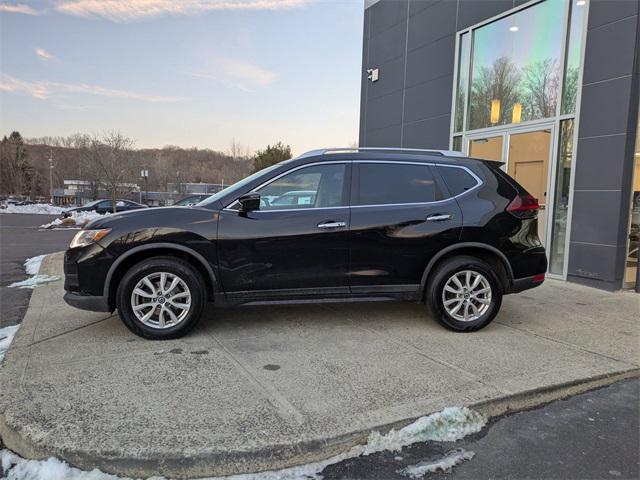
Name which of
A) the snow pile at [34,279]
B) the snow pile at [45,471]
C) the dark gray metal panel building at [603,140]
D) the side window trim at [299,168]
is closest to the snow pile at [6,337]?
the snow pile at [45,471]

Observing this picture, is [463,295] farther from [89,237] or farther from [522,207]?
[89,237]

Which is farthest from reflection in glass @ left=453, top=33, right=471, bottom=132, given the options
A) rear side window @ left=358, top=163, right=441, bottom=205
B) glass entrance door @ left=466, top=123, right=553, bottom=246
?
rear side window @ left=358, top=163, right=441, bottom=205

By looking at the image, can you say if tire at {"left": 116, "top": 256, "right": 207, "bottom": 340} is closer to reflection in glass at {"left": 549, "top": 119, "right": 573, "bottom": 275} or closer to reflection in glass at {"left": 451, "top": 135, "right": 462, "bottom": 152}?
reflection in glass at {"left": 549, "top": 119, "right": 573, "bottom": 275}

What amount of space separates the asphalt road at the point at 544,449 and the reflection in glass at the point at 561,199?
4709 mm

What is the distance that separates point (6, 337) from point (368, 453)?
3.89m

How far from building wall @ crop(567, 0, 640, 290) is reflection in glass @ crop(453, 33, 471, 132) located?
2695 mm

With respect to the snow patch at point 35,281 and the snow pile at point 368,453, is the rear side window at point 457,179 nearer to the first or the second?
the snow pile at point 368,453

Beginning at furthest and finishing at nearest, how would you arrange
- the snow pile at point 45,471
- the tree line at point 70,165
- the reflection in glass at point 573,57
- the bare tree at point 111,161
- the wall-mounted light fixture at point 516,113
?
1. the tree line at point 70,165
2. the bare tree at point 111,161
3. the wall-mounted light fixture at point 516,113
4. the reflection in glass at point 573,57
5. the snow pile at point 45,471

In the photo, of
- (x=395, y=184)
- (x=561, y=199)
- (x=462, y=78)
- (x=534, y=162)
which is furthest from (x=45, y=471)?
(x=462, y=78)

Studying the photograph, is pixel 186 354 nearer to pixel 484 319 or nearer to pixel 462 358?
pixel 462 358

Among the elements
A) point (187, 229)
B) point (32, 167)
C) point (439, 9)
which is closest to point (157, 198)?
point (32, 167)

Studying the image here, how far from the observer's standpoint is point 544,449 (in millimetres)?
2855

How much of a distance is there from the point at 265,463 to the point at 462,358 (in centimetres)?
213

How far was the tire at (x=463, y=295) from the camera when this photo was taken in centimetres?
477
